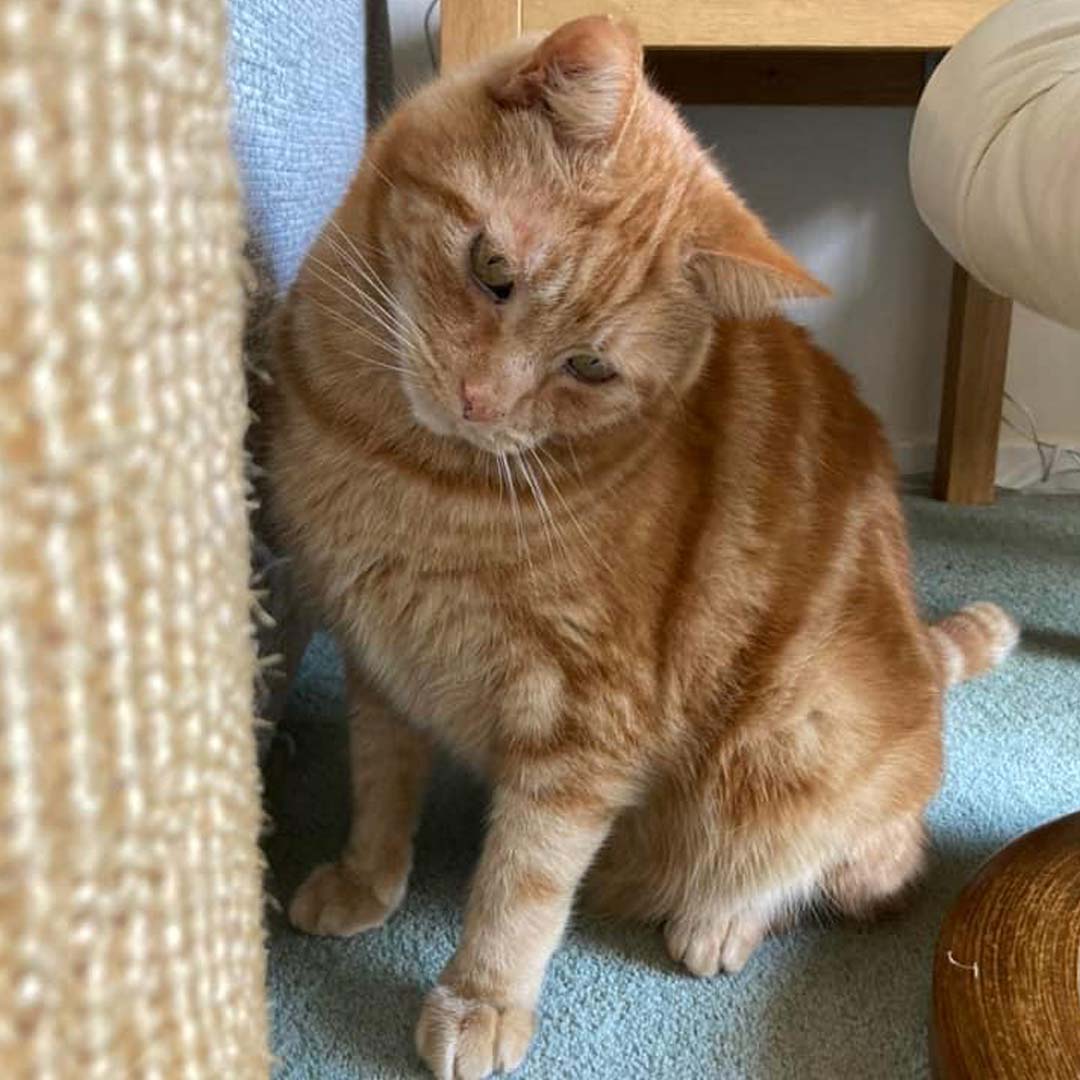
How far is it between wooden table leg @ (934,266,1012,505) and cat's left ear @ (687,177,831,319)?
127 cm

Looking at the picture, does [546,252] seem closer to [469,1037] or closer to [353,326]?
[353,326]

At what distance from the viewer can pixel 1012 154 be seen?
1.03 meters

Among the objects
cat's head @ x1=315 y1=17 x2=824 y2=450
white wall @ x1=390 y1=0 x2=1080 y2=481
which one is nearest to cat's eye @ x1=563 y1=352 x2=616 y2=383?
cat's head @ x1=315 y1=17 x2=824 y2=450

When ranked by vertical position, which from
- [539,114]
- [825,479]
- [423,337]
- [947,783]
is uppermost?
[539,114]

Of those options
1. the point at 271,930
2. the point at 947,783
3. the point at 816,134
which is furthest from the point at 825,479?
the point at 816,134

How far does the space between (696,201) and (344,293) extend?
11.0 inches

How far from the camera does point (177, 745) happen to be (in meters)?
0.33

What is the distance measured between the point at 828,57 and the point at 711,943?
1455 mm

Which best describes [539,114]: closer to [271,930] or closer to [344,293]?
[344,293]

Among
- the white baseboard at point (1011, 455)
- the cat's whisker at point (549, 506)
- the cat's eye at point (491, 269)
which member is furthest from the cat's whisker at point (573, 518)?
the white baseboard at point (1011, 455)

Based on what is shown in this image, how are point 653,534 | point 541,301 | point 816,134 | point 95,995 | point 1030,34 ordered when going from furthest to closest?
point 816,134, point 1030,34, point 653,534, point 541,301, point 95,995

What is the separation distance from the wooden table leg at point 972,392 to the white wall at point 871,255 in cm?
10

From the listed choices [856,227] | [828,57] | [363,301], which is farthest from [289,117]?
[856,227]

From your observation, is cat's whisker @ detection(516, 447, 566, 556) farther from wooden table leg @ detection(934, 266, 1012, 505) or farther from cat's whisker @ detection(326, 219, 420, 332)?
wooden table leg @ detection(934, 266, 1012, 505)
